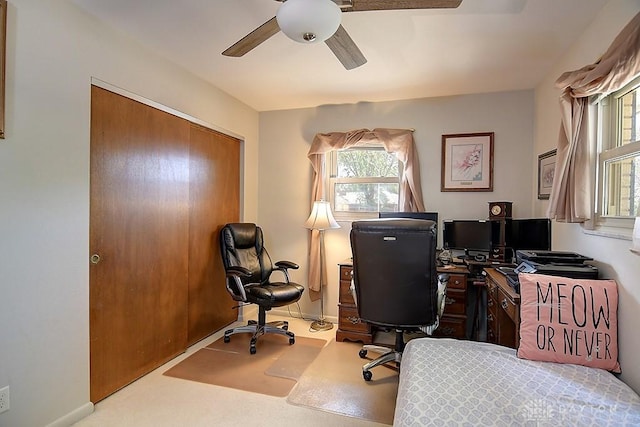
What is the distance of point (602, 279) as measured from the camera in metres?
1.83

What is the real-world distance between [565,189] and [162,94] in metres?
2.95

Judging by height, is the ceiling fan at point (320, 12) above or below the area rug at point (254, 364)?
above

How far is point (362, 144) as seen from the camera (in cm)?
371

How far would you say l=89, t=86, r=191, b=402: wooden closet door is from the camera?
2.16 m

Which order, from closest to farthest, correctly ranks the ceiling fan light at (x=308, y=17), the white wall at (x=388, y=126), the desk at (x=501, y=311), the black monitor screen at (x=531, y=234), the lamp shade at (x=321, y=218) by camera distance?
the ceiling fan light at (x=308, y=17)
the desk at (x=501, y=311)
the black monitor screen at (x=531, y=234)
the white wall at (x=388, y=126)
the lamp shade at (x=321, y=218)

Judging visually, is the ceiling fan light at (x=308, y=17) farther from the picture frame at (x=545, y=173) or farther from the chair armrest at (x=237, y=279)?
the picture frame at (x=545, y=173)

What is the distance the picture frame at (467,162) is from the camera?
3.35m

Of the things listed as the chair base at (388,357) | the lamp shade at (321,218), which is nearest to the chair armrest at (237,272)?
the lamp shade at (321,218)

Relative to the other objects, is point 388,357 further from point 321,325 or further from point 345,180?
point 345,180

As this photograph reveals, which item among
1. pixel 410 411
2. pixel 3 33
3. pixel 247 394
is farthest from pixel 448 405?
pixel 3 33

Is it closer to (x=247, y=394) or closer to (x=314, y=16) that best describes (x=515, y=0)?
(x=314, y=16)

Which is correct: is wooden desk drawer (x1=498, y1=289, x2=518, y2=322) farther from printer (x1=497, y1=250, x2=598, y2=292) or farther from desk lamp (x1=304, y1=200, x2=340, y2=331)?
desk lamp (x1=304, y1=200, x2=340, y2=331)

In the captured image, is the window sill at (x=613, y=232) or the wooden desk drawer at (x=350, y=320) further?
the wooden desk drawer at (x=350, y=320)

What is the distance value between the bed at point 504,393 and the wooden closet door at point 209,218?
7.03 ft
